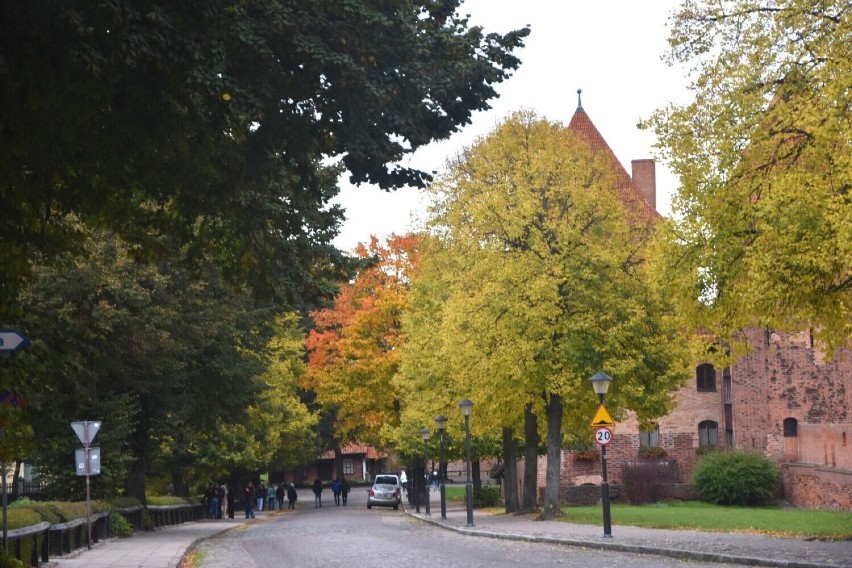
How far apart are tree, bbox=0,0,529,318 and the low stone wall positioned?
32.3 m

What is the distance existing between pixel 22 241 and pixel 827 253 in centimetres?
1205

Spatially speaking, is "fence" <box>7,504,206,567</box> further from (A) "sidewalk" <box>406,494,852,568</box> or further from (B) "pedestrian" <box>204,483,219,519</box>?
(B) "pedestrian" <box>204,483,219,519</box>

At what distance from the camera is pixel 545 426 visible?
1672 inches

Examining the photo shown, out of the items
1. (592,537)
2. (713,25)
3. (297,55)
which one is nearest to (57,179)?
(297,55)

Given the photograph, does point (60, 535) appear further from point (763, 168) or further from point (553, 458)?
point (553, 458)

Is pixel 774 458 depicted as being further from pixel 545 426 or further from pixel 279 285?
pixel 279 285

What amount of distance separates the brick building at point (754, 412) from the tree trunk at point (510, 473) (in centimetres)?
977

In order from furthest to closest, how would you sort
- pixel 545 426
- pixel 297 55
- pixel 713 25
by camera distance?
1. pixel 545 426
2. pixel 713 25
3. pixel 297 55

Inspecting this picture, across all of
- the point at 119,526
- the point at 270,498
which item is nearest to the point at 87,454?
the point at 119,526

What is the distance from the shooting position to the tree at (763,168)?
750 inches

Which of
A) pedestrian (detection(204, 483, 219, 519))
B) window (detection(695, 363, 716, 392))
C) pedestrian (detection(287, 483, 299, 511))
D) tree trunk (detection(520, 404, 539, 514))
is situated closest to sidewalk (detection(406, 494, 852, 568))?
tree trunk (detection(520, 404, 539, 514))

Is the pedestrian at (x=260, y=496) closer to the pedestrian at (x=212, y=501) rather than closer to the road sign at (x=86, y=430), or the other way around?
the pedestrian at (x=212, y=501)

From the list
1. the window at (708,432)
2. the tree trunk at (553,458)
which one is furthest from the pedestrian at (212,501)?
the tree trunk at (553,458)

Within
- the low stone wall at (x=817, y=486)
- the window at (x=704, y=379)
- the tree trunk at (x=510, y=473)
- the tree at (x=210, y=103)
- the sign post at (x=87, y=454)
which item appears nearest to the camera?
the tree at (x=210, y=103)
